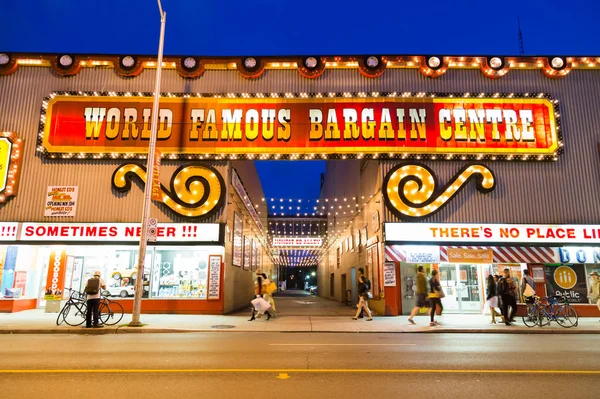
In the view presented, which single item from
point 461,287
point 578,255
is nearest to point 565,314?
point 461,287

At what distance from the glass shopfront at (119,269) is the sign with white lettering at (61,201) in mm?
1915

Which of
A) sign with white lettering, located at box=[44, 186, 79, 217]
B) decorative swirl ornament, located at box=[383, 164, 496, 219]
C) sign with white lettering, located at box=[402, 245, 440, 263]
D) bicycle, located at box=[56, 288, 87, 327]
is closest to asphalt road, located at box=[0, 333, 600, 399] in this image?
bicycle, located at box=[56, 288, 87, 327]

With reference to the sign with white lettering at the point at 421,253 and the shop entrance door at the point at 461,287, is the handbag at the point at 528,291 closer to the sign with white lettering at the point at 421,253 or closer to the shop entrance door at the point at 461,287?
the sign with white lettering at the point at 421,253

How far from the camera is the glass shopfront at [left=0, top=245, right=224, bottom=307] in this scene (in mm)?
18219

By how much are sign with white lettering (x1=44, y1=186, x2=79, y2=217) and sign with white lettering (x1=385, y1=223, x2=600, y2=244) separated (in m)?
14.1

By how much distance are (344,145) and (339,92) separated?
2.73 m

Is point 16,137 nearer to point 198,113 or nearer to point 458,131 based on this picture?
point 198,113

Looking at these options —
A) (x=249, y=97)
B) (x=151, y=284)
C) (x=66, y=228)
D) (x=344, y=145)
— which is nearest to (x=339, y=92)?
(x=344, y=145)

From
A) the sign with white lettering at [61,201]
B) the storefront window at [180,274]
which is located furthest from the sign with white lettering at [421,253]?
the sign with white lettering at [61,201]

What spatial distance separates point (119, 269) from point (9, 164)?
6.92 meters

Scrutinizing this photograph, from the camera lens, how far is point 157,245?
60.1 feet

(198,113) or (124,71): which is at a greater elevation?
(124,71)

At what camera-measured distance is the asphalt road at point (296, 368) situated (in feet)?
18.4

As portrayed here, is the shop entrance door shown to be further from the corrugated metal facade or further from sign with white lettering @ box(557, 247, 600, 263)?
sign with white lettering @ box(557, 247, 600, 263)
